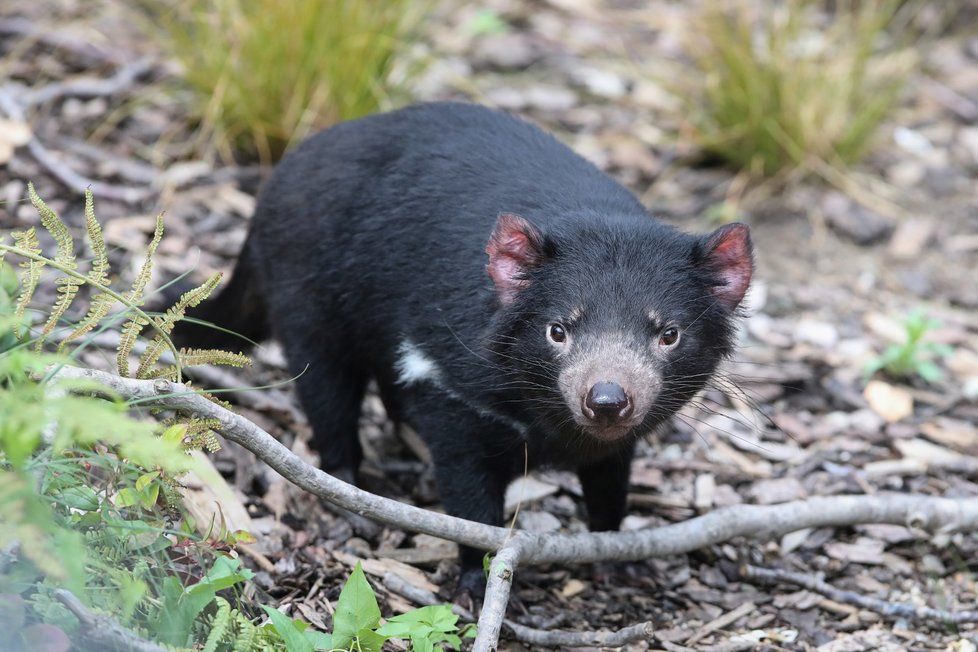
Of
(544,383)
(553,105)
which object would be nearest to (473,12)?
(553,105)

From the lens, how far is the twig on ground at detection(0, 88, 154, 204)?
5.08 meters

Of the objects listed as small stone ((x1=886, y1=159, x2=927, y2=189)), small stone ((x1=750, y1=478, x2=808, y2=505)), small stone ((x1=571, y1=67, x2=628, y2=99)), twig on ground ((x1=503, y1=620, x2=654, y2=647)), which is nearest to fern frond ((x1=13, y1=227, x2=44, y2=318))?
twig on ground ((x1=503, y1=620, x2=654, y2=647))

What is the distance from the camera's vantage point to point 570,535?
11.4ft

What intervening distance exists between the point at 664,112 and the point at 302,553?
13.4 ft

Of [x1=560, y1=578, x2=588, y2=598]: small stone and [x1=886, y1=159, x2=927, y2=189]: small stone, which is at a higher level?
[x1=886, y1=159, x2=927, y2=189]: small stone

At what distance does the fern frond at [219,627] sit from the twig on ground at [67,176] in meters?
2.97

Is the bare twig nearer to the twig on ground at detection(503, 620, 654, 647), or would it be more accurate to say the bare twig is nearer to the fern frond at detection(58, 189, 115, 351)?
the twig on ground at detection(503, 620, 654, 647)

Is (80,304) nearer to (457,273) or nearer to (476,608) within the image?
(457,273)

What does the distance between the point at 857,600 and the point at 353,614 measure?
1.81 meters

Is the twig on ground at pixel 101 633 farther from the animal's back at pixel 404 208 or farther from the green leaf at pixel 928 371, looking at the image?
the green leaf at pixel 928 371

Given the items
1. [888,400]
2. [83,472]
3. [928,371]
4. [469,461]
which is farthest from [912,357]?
[83,472]

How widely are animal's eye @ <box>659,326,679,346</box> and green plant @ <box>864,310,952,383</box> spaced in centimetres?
211

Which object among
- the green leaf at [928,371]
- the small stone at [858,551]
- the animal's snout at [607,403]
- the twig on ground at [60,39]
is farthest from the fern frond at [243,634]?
the twig on ground at [60,39]

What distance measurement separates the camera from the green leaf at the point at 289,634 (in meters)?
2.67
